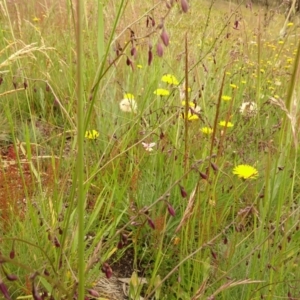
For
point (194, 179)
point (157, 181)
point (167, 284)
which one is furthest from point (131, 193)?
point (167, 284)

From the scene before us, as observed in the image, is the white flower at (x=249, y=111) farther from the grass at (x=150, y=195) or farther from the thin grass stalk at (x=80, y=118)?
the thin grass stalk at (x=80, y=118)

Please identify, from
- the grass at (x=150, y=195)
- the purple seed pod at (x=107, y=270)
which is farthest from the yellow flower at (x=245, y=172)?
the purple seed pod at (x=107, y=270)

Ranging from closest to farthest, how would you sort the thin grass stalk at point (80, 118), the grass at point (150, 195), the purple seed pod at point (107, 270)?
1. the thin grass stalk at point (80, 118)
2. the purple seed pod at point (107, 270)
3. the grass at point (150, 195)

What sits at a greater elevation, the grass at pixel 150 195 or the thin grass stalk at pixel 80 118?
the thin grass stalk at pixel 80 118

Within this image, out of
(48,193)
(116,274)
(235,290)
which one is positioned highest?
(48,193)

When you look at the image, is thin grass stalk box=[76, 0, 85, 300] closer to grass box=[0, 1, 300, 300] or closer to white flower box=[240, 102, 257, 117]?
grass box=[0, 1, 300, 300]

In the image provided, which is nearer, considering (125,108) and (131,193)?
(131,193)

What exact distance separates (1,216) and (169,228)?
50 centimetres

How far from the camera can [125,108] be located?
167 cm

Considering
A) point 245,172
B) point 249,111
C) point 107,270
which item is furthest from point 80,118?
point 249,111

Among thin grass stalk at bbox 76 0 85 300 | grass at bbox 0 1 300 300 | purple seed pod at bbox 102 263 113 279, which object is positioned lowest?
grass at bbox 0 1 300 300

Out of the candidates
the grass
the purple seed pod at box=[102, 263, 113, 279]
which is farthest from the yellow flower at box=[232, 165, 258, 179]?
the purple seed pod at box=[102, 263, 113, 279]

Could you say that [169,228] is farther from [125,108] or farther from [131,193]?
[125,108]

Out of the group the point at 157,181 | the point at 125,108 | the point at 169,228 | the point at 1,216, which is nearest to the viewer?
the point at 1,216
